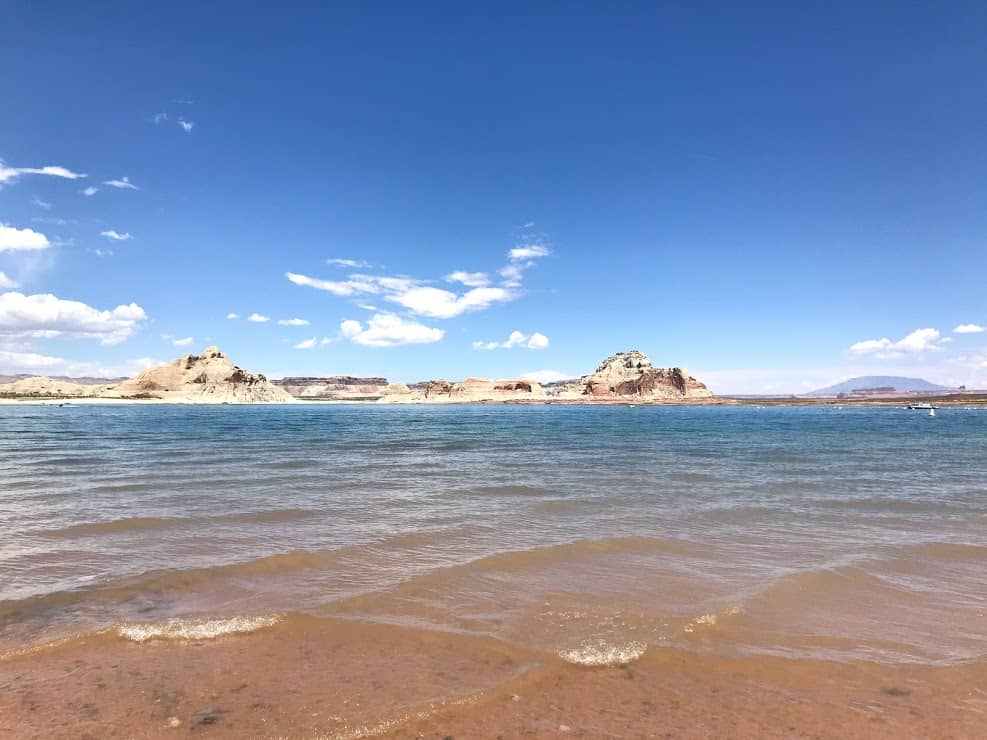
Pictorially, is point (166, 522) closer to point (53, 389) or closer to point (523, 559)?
point (523, 559)

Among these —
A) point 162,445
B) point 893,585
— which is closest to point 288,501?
point 893,585

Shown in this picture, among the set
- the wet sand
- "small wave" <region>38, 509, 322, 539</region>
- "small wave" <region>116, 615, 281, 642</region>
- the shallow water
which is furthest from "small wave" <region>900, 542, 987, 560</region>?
"small wave" <region>38, 509, 322, 539</region>

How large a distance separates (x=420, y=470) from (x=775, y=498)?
12.2 metres

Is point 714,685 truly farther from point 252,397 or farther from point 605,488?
point 252,397

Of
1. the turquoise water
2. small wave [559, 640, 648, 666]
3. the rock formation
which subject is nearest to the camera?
small wave [559, 640, 648, 666]

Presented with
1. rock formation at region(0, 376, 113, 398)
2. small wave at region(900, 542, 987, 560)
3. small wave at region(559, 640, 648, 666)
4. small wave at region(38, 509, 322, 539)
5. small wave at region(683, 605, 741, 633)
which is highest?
rock formation at region(0, 376, 113, 398)

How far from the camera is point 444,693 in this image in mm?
4422

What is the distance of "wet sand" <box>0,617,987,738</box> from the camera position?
3943mm

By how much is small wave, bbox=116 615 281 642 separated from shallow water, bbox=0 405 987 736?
0.03 metres

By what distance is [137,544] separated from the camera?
9.27 metres

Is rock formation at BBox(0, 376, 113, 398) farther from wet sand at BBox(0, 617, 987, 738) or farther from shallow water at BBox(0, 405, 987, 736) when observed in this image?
wet sand at BBox(0, 617, 987, 738)

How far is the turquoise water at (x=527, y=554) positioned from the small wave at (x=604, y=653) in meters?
0.17

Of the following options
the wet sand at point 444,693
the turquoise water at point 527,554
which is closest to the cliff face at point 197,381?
the turquoise water at point 527,554

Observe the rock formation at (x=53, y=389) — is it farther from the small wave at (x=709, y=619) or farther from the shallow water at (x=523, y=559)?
the small wave at (x=709, y=619)
